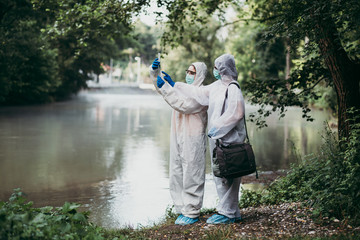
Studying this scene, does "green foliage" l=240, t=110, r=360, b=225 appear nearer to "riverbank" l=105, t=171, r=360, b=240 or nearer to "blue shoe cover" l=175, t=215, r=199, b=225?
"riverbank" l=105, t=171, r=360, b=240

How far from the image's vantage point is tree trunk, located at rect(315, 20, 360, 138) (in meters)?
7.07

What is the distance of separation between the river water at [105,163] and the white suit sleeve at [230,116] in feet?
6.58

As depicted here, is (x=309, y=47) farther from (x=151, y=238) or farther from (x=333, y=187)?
(x=151, y=238)

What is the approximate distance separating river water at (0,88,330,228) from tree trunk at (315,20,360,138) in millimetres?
644

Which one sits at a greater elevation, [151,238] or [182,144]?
[182,144]

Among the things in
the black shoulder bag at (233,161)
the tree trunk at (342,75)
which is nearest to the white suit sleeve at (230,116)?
the black shoulder bag at (233,161)

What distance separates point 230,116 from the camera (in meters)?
5.34

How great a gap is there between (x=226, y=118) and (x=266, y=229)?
132 centimetres

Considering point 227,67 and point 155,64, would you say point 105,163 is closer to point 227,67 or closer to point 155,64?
point 155,64

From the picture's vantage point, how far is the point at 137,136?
61.7ft

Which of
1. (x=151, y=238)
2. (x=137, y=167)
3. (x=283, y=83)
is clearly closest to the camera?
(x=151, y=238)

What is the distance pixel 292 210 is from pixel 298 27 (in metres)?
2.49

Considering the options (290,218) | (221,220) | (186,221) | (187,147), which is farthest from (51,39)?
(290,218)

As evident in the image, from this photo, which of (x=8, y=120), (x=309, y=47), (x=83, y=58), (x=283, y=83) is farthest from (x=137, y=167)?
(x=83, y=58)
